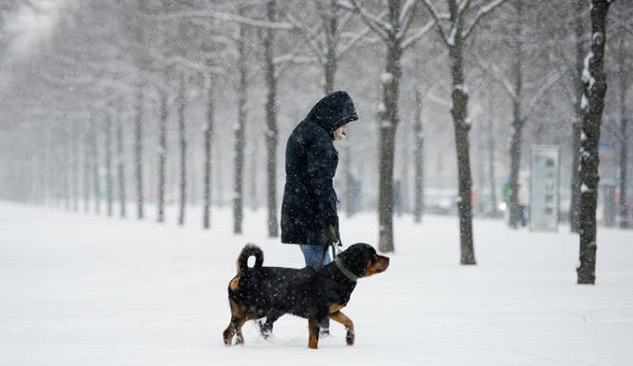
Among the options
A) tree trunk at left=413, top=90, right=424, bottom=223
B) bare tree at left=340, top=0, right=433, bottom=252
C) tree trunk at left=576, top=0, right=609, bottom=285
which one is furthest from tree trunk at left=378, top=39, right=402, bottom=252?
tree trunk at left=413, top=90, right=424, bottom=223

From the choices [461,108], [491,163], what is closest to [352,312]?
[461,108]

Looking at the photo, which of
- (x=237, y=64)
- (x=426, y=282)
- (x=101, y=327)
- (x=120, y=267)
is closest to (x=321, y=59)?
(x=237, y=64)

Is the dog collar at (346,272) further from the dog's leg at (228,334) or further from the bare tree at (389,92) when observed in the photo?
the bare tree at (389,92)

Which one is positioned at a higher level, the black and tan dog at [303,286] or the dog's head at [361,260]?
the dog's head at [361,260]

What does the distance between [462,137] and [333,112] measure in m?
7.99

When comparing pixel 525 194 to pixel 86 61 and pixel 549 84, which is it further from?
pixel 86 61

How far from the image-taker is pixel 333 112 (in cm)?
718

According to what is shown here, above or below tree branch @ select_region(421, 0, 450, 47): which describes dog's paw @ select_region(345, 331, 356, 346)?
below

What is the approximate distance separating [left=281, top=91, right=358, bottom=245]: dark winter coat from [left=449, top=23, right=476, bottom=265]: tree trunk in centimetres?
778

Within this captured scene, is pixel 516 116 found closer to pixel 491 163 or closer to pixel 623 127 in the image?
pixel 623 127

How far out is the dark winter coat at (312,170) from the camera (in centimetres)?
700

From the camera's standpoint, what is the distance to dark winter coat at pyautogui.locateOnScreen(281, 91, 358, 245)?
23.0ft

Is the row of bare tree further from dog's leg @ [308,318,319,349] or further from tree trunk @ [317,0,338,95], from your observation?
dog's leg @ [308,318,319,349]

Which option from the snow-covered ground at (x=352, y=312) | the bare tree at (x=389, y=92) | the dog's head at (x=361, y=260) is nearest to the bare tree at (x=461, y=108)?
the snow-covered ground at (x=352, y=312)
